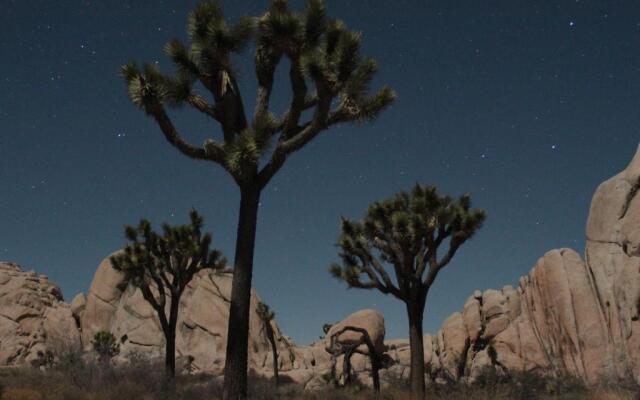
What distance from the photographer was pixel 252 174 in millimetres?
10852

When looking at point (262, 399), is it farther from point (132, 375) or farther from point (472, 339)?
point (472, 339)

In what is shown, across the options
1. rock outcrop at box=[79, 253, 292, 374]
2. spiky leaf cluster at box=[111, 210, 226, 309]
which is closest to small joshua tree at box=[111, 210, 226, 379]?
spiky leaf cluster at box=[111, 210, 226, 309]

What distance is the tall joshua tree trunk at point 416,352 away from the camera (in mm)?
14969

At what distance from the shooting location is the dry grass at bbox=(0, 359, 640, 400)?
12680 millimetres

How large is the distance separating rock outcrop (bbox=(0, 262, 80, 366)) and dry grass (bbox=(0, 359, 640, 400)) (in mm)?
20889

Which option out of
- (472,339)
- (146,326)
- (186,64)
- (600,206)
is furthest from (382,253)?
(146,326)

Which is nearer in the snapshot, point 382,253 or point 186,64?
point 186,64

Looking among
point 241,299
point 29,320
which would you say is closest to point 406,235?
point 241,299

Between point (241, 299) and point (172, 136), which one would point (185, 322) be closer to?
point (241, 299)

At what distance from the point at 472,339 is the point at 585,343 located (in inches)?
286

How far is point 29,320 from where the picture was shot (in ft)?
127

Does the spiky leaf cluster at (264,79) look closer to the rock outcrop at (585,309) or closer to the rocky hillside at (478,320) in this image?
the rock outcrop at (585,309)

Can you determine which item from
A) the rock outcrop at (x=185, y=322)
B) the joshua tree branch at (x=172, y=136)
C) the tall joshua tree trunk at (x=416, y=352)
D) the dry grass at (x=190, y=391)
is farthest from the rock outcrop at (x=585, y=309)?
the rock outcrop at (x=185, y=322)

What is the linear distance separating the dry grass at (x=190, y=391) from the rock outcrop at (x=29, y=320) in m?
20.9
